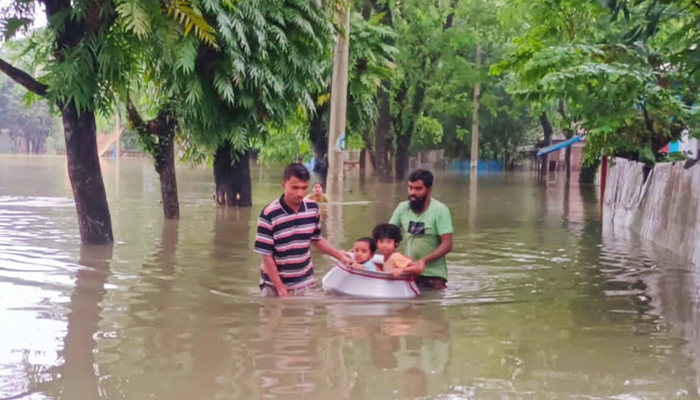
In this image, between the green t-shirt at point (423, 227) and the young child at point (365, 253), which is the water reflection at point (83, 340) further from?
the green t-shirt at point (423, 227)

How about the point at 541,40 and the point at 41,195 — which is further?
the point at 41,195

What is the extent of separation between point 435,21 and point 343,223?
1976 centimetres

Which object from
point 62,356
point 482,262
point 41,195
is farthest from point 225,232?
point 41,195

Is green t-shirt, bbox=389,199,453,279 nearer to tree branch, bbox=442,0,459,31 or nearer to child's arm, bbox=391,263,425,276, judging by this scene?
child's arm, bbox=391,263,425,276

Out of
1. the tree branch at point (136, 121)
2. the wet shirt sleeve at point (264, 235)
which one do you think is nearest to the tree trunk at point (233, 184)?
the tree branch at point (136, 121)

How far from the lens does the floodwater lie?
5.70 meters

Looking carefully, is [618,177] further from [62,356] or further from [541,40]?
[62,356]

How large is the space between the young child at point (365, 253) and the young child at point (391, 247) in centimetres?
12

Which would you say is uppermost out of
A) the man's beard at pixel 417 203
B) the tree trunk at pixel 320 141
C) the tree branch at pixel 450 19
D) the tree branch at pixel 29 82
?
the tree branch at pixel 450 19

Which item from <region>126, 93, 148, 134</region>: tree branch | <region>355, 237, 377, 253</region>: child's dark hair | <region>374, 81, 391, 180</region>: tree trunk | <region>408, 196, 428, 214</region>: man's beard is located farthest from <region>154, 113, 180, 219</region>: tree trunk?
<region>374, 81, 391, 180</region>: tree trunk

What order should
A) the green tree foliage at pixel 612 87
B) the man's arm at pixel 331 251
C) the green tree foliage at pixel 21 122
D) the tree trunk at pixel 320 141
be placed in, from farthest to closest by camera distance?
the green tree foliage at pixel 21 122
the tree trunk at pixel 320 141
the green tree foliage at pixel 612 87
the man's arm at pixel 331 251

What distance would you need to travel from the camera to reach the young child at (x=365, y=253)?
8.63m

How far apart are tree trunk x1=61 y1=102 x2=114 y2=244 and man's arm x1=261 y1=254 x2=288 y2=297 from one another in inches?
229

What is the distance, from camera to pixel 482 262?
40.9 ft
